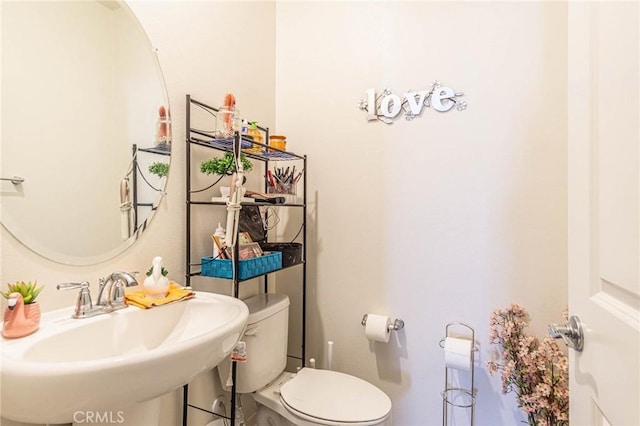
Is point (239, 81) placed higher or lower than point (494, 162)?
higher

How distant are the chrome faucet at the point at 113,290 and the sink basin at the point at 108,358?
1.4 inches

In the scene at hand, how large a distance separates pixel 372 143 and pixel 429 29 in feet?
1.92

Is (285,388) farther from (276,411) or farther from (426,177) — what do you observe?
(426,177)

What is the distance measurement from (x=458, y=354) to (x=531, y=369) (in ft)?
0.84

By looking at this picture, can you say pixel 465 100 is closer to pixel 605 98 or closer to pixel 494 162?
pixel 494 162

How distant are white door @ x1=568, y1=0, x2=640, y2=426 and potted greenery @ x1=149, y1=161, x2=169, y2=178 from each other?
47.5 inches

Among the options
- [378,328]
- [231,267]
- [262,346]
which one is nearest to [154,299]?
[231,267]

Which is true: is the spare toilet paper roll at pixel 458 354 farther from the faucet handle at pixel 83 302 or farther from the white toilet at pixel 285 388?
the faucet handle at pixel 83 302

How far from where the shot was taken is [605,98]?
592 mm

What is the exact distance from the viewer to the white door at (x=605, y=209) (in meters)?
0.51

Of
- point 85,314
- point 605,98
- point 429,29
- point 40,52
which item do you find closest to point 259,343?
point 85,314

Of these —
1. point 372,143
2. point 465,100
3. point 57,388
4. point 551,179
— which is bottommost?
point 57,388

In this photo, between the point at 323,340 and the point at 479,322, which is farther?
the point at 323,340

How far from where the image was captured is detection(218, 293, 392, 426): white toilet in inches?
49.3
